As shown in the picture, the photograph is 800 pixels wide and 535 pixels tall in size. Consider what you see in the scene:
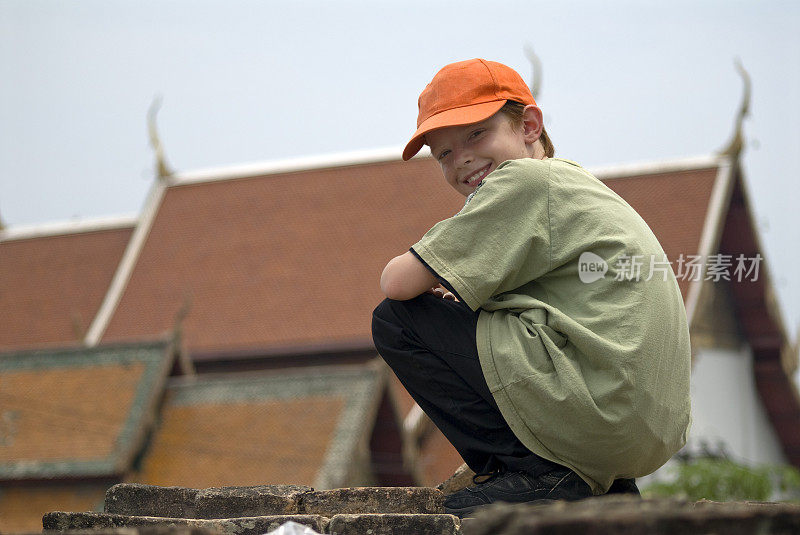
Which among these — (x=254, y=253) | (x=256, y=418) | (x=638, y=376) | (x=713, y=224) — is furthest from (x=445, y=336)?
(x=254, y=253)

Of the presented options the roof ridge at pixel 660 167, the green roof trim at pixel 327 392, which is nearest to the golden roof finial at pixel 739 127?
the roof ridge at pixel 660 167

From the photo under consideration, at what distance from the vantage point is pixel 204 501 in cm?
194

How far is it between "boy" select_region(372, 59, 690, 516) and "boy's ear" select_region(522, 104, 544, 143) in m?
0.12

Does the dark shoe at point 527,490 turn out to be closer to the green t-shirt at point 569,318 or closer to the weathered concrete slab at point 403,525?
the green t-shirt at point 569,318

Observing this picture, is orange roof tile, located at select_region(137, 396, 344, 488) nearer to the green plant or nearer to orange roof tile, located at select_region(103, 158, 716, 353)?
the green plant

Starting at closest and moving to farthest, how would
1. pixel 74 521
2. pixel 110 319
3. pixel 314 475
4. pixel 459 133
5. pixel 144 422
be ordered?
1. pixel 74 521
2. pixel 459 133
3. pixel 314 475
4. pixel 144 422
5. pixel 110 319

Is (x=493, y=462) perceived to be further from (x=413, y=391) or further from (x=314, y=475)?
(x=314, y=475)

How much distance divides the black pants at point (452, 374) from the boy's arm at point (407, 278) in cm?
5

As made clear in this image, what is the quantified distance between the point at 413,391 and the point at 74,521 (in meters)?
0.65

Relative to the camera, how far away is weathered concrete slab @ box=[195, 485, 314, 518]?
1915 millimetres

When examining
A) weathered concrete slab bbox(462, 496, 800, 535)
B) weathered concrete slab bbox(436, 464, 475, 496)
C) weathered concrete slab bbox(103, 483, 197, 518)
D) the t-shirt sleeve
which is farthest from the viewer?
weathered concrete slab bbox(436, 464, 475, 496)

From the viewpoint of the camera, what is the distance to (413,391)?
2.05m

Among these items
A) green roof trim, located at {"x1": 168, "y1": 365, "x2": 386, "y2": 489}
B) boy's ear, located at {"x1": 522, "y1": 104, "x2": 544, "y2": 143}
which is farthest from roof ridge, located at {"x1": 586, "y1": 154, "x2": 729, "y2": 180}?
boy's ear, located at {"x1": 522, "y1": 104, "x2": 544, "y2": 143}

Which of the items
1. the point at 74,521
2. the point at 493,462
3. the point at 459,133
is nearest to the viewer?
the point at 74,521
